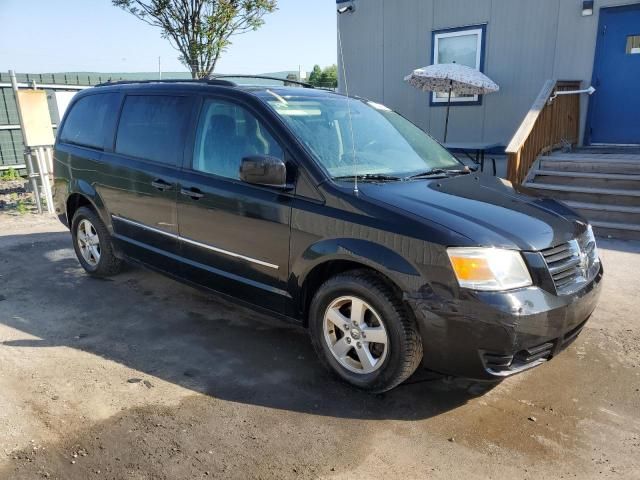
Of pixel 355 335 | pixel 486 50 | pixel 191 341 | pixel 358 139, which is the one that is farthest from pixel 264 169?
pixel 486 50

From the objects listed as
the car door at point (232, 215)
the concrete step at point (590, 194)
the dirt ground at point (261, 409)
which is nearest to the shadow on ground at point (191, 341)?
the dirt ground at point (261, 409)

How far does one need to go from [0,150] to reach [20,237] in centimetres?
571

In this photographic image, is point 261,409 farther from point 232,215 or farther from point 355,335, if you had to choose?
point 232,215

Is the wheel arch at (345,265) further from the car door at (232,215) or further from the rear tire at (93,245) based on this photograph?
the rear tire at (93,245)

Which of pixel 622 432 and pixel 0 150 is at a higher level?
pixel 0 150

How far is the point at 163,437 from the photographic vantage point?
2.88 meters

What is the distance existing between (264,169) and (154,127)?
164 centimetres

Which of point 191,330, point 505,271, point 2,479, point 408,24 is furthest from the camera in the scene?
point 408,24

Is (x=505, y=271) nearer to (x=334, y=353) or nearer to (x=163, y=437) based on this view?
(x=334, y=353)

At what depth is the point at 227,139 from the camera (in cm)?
Result: 390

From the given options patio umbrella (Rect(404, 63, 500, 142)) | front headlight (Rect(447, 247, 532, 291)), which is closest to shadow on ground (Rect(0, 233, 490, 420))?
front headlight (Rect(447, 247, 532, 291))

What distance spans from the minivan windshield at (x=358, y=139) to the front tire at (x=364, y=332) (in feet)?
2.47

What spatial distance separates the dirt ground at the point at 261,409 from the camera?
8.79ft

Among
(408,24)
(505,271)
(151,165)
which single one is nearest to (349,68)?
(408,24)
